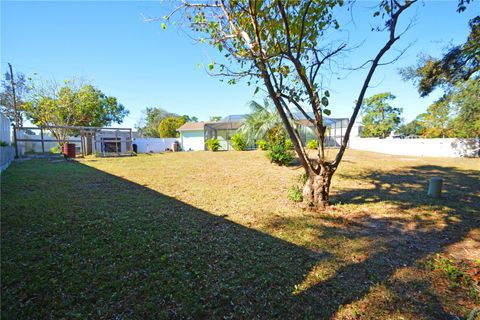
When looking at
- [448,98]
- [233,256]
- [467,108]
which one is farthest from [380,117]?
[233,256]

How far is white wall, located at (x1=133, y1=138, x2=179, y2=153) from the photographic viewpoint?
22034 millimetres

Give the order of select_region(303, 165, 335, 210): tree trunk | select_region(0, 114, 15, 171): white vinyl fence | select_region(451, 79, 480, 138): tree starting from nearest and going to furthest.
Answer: select_region(303, 165, 335, 210): tree trunk, select_region(0, 114, 15, 171): white vinyl fence, select_region(451, 79, 480, 138): tree

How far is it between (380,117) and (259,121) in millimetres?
35693

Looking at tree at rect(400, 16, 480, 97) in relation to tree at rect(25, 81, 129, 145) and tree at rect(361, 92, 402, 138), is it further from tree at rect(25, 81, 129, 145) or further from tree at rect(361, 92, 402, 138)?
tree at rect(361, 92, 402, 138)

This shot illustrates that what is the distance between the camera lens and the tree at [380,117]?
38.0 m

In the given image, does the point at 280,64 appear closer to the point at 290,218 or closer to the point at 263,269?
the point at 290,218

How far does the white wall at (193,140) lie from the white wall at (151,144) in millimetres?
1717

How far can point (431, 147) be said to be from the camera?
50.6 feet

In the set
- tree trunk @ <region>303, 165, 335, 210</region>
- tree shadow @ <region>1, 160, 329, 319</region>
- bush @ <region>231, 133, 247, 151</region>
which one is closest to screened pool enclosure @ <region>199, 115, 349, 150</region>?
bush @ <region>231, 133, 247, 151</region>

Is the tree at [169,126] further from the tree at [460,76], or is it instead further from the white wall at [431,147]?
the tree at [460,76]

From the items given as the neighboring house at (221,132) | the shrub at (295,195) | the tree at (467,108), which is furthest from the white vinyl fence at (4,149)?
the tree at (467,108)

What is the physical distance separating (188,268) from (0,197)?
4.71m

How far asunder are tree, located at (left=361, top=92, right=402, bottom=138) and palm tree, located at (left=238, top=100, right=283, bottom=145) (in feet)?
109

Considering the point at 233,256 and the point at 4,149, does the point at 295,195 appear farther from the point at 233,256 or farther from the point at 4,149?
the point at 4,149
